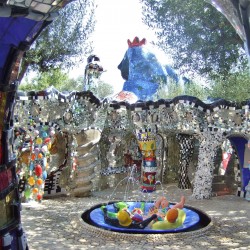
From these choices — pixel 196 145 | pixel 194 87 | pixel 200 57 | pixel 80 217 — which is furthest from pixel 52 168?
pixel 194 87

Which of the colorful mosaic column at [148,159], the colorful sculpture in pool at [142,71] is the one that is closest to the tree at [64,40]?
the colorful sculpture in pool at [142,71]

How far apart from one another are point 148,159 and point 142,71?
6634 millimetres

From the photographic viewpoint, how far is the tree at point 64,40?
13.8 metres

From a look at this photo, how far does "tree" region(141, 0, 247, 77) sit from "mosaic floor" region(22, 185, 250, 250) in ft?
16.2

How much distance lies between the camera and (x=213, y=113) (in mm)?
8883

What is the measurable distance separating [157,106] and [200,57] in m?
3.36

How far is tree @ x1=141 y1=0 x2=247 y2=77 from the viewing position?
11.4m

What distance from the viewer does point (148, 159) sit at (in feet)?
33.2

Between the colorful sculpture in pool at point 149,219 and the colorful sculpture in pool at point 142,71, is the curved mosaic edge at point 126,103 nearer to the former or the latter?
the colorful sculpture in pool at point 149,219

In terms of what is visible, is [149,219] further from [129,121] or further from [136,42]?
[136,42]

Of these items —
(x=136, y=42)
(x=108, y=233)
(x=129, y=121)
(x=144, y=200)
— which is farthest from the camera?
(x=136, y=42)

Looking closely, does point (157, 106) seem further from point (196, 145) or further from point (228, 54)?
point (228, 54)

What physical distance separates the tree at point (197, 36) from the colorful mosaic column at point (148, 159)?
344 centimetres

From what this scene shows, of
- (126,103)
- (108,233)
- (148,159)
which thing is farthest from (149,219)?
(126,103)
